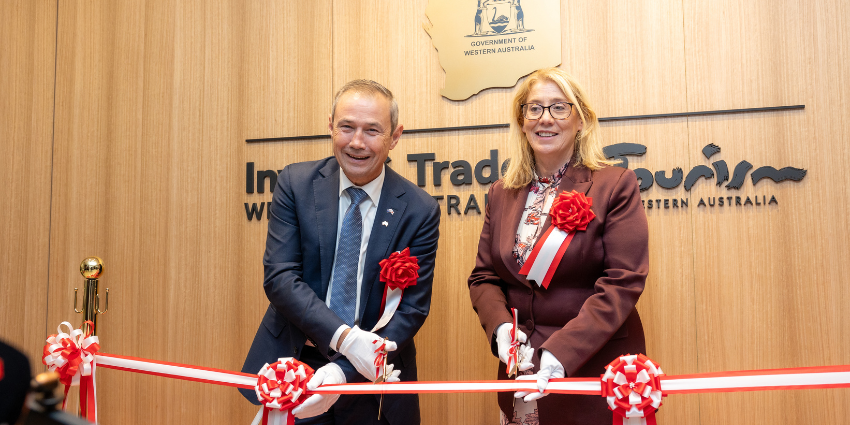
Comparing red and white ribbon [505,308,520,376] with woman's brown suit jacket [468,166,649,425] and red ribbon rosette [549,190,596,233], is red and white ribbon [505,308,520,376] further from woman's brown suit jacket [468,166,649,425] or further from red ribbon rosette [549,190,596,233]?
red ribbon rosette [549,190,596,233]

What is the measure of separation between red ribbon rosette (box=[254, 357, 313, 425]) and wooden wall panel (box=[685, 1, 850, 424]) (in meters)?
1.97

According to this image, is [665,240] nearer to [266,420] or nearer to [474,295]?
[474,295]

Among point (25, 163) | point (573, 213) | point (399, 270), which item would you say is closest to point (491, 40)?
point (573, 213)

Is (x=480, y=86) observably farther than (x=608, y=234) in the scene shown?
Yes

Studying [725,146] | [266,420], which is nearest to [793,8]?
[725,146]

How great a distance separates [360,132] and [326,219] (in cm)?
33

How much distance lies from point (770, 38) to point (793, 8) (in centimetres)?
18

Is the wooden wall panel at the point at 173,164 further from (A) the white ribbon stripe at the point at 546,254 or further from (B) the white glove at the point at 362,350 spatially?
(A) the white ribbon stripe at the point at 546,254

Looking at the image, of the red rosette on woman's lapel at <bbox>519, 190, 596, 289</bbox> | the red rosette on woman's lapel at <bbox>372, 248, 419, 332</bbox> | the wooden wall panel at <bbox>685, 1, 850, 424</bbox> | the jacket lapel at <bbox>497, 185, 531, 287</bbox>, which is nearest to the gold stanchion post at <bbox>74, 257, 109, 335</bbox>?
the red rosette on woman's lapel at <bbox>372, 248, 419, 332</bbox>

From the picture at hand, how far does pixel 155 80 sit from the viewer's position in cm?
332

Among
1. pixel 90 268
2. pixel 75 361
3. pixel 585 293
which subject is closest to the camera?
pixel 585 293

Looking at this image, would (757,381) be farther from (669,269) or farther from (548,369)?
(669,269)

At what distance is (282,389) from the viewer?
1644mm

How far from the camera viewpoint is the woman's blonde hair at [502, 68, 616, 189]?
6.55 ft
